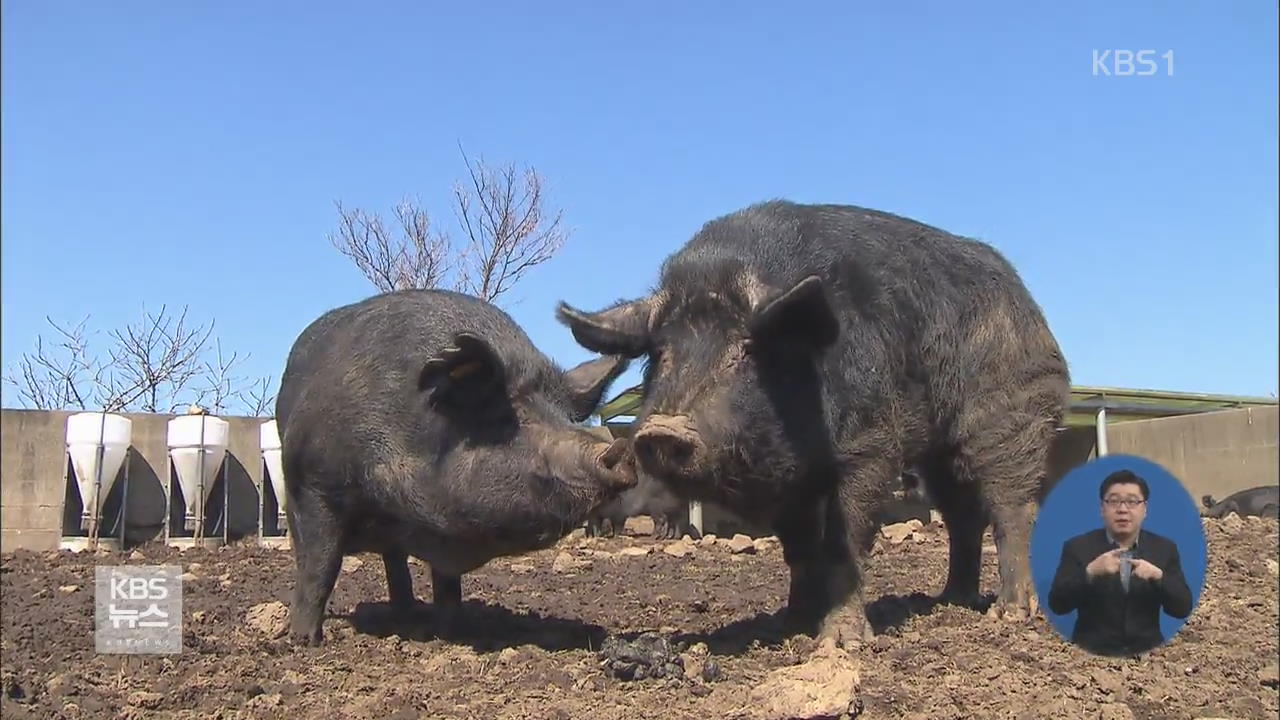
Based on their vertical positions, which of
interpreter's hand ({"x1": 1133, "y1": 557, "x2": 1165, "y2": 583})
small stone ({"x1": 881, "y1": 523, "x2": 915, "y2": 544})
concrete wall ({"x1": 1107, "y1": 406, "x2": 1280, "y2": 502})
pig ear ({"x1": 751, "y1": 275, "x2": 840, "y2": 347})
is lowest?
small stone ({"x1": 881, "y1": 523, "x2": 915, "y2": 544})

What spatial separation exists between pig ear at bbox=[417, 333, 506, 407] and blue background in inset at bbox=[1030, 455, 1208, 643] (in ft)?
10.9

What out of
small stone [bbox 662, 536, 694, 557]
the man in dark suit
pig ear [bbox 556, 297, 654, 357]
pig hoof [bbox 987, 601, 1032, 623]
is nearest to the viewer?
the man in dark suit

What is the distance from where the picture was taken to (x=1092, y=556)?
4129mm

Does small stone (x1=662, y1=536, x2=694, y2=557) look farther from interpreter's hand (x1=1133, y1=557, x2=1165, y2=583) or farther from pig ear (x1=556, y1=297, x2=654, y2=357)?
interpreter's hand (x1=1133, y1=557, x2=1165, y2=583)

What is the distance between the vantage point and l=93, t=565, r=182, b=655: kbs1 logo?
632 centimetres

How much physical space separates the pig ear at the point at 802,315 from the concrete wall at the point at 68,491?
432 inches

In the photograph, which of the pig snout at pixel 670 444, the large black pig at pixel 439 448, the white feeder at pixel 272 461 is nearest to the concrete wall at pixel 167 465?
the white feeder at pixel 272 461

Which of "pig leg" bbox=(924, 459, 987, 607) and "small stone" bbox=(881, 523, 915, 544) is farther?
"small stone" bbox=(881, 523, 915, 544)

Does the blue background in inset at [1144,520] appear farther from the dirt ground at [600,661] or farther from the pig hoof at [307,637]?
the pig hoof at [307,637]

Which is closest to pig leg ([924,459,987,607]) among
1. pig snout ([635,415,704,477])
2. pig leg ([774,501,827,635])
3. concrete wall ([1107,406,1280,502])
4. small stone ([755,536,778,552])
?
pig leg ([774,501,827,635])

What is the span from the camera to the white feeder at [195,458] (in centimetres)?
1473

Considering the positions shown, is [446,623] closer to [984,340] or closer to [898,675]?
[898,675]

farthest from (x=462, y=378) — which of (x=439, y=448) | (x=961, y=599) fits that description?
(x=961, y=599)

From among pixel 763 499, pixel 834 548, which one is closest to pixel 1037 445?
pixel 834 548
